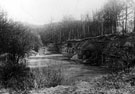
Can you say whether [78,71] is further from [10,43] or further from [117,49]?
[117,49]

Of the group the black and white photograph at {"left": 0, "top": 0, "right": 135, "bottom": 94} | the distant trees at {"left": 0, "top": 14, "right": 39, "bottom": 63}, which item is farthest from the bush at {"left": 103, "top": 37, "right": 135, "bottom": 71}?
the distant trees at {"left": 0, "top": 14, "right": 39, "bottom": 63}

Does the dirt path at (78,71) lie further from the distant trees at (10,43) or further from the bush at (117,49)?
the distant trees at (10,43)

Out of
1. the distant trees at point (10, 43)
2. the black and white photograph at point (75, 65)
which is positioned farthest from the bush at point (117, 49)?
the distant trees at point (10, 43)

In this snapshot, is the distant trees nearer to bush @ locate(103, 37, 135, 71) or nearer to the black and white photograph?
the black and white photograph

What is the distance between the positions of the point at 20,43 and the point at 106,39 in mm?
17616

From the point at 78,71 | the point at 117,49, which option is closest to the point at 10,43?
the point at 78,71

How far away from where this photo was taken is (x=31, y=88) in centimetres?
682

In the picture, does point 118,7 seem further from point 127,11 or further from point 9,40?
point 9,40

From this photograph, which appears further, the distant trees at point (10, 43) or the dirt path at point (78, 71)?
the distant trees at point (10, 43)

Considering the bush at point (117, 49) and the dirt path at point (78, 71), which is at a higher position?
the bush at point (117, 49)

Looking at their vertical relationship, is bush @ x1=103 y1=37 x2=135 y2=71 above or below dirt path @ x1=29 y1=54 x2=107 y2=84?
above

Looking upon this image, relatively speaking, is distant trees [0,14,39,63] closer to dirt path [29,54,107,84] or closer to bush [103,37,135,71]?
dirt path [29,54,107,84]

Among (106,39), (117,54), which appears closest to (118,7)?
(106,39)

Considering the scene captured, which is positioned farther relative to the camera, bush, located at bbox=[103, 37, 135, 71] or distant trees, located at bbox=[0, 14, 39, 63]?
bush, located at bbox=[103, 37, 135, 71]
